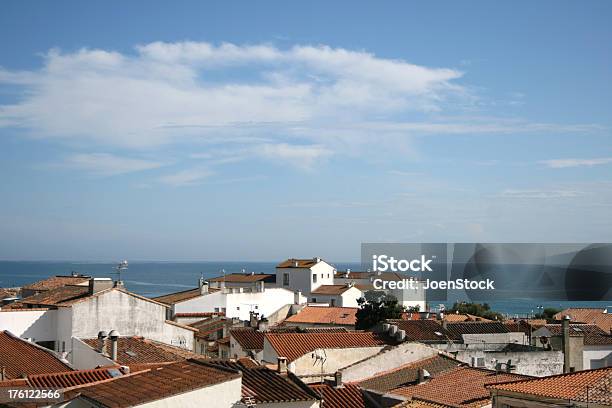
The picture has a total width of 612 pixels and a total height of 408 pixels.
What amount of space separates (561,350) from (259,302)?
121 ft

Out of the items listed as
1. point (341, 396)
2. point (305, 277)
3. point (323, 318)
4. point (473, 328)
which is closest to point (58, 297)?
point (341, 396)

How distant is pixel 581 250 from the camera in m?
77.1

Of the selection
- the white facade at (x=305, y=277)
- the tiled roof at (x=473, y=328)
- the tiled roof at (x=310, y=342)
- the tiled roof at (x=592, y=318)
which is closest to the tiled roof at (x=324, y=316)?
the tiled roof at (x=473, y=328)

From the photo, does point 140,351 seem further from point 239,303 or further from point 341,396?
Result: point 239,303

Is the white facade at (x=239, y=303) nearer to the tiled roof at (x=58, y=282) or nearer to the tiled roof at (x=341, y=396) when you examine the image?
the tiled roof at (x=58, y=282)

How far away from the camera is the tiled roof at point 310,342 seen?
31.1 m

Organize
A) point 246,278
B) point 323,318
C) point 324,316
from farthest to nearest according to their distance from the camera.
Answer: point 246,278, point 324,316, point 323,318

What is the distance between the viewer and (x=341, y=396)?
23.0 m

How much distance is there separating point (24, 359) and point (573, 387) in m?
16.0

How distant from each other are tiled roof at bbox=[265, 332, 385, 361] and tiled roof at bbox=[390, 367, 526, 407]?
7666mm

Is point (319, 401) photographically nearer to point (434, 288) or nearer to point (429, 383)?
point (429, 383)

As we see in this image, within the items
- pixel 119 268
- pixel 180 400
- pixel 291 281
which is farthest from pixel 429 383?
pixel 291 281

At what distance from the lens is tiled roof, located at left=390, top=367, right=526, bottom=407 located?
64.1 ft

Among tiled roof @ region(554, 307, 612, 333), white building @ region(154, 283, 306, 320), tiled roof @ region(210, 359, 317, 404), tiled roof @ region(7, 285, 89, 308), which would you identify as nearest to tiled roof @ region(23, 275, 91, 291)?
tiled roof @ region(7, 285, 89, 308)
